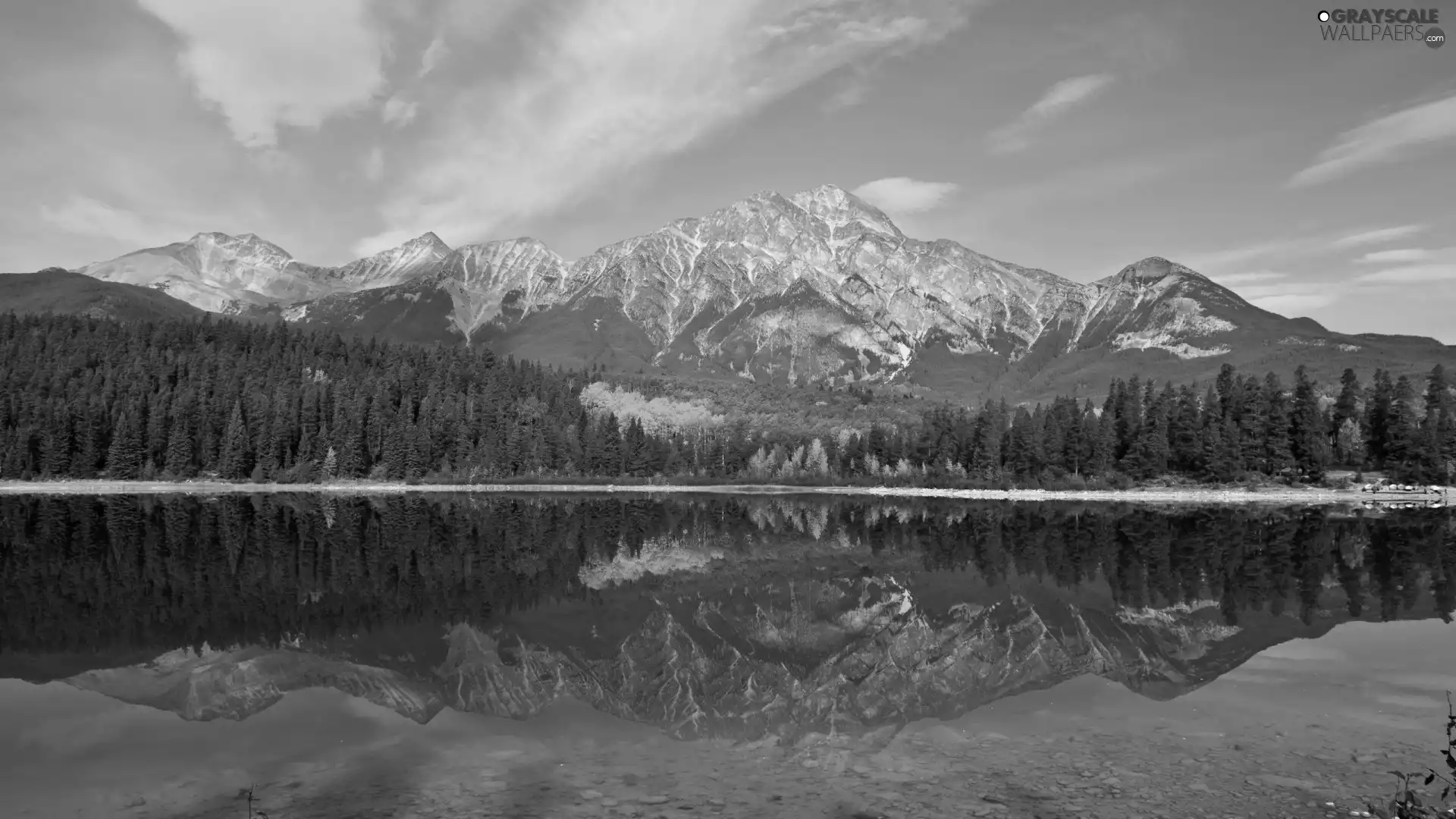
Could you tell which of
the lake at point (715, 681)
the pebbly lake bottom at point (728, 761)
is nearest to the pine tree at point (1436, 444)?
the lake at point (715, 681)

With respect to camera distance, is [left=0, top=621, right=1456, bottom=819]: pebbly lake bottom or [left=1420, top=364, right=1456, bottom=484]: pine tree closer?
[left=0, top=621, right=1456, bottom=819]: pebbly lake bottom

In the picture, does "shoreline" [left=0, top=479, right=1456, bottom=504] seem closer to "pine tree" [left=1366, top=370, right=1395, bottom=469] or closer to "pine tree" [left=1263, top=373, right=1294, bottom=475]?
"pine tree" [left=1263, top=373, right=1294, bottom=475]

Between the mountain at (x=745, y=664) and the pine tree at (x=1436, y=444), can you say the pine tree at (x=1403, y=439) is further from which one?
the mountain at (x=745, y=664)

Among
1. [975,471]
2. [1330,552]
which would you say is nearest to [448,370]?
[975,471]

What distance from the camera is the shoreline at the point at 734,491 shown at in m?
106

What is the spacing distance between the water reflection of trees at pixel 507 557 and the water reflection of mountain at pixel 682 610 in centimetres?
28

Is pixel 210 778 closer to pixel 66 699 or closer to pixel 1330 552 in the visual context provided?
pixel 66 699

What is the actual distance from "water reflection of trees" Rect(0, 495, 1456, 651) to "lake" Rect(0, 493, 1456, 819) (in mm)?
374

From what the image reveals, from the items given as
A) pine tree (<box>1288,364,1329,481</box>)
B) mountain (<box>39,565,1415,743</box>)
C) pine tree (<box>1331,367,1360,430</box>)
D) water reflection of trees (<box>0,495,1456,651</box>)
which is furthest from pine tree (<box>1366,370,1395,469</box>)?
mountain (<box>39,565,1415,743</box>)

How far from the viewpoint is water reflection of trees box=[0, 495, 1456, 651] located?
32.4 m

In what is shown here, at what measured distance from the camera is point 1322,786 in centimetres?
1501

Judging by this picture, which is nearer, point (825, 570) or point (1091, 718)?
point (1091, 718)

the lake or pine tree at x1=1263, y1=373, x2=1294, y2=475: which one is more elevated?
pine tree at x1=1263, y1=373, x2=1294, y2=475

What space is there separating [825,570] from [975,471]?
10162 centimetres
